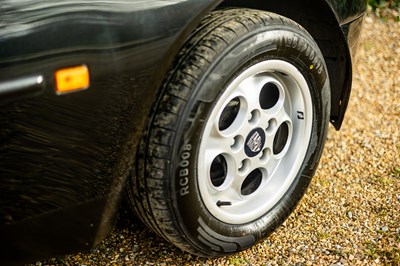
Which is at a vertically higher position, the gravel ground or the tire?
the tire

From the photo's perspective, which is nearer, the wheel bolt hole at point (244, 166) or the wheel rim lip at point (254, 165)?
the wheel rim lip at point (254, 165)

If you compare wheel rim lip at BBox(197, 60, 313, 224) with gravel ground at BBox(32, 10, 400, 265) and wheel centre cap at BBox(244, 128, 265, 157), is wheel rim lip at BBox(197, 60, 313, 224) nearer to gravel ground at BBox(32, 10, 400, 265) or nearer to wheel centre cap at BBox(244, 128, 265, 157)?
wheel centre cap at BBox(244, 128, 265, 157)

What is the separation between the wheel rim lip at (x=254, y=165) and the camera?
2268mm

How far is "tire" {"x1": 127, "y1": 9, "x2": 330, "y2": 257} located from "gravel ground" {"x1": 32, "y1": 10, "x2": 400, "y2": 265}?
0.55 feet

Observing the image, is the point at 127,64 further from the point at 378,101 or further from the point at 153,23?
the point at 378,101

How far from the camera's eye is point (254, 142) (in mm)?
2531

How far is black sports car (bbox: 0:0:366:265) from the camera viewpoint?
1790 mm

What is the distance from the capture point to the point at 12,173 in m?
1.81

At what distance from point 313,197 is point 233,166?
0.78m

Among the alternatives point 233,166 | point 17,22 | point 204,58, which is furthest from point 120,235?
point 17,22

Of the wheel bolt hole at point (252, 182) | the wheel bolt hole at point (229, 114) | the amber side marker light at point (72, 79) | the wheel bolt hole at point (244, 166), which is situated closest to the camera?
the amber side marker light at point (72, 79)

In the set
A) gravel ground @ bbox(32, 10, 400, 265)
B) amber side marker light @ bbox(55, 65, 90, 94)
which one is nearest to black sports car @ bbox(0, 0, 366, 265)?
amber side marker light @ bbox(55, 65, 90, 94)

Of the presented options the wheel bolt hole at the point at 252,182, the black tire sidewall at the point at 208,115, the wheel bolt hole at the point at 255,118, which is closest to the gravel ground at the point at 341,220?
the black tire sidewall at the point at 208,115

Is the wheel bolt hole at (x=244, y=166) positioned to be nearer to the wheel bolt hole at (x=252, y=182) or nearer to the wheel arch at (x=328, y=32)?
the wheel bolt hole at (x=252, y=182)
